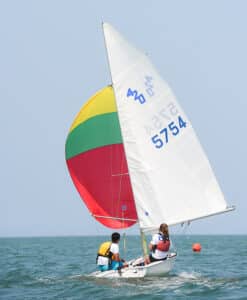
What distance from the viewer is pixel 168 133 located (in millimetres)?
17531

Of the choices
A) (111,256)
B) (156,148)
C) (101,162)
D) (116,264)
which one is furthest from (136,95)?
(116,264)

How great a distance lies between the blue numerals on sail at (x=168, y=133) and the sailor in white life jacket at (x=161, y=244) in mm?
2048

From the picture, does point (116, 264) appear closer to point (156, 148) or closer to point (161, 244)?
point (161, 244)

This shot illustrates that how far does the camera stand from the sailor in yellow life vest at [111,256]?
17203mm

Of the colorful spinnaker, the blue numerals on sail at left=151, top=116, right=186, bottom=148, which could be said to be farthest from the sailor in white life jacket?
the blue numerals on sail at left=151, top=116, right=186, bottom=148

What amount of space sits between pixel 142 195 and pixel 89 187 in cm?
237

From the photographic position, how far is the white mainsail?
56.5 ft

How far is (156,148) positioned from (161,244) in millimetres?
2362

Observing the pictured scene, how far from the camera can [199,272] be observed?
20.2m

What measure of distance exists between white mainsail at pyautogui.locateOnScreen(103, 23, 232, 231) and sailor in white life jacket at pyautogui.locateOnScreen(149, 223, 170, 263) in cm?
32

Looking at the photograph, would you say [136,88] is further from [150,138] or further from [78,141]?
[78,141]

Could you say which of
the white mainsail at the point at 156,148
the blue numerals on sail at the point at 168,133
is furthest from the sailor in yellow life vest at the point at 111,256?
the blue numerals on sail at the point at 168,133

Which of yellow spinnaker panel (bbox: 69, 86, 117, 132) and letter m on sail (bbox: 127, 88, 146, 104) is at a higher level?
yellow spinnaker panel (bbox: 69, 86, 117, 132)

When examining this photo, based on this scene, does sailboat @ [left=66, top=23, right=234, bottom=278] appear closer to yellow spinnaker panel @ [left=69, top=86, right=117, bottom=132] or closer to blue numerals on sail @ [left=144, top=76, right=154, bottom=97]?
blue numerals on sail @ [left=144, top=76, right=154, bottom=97]
